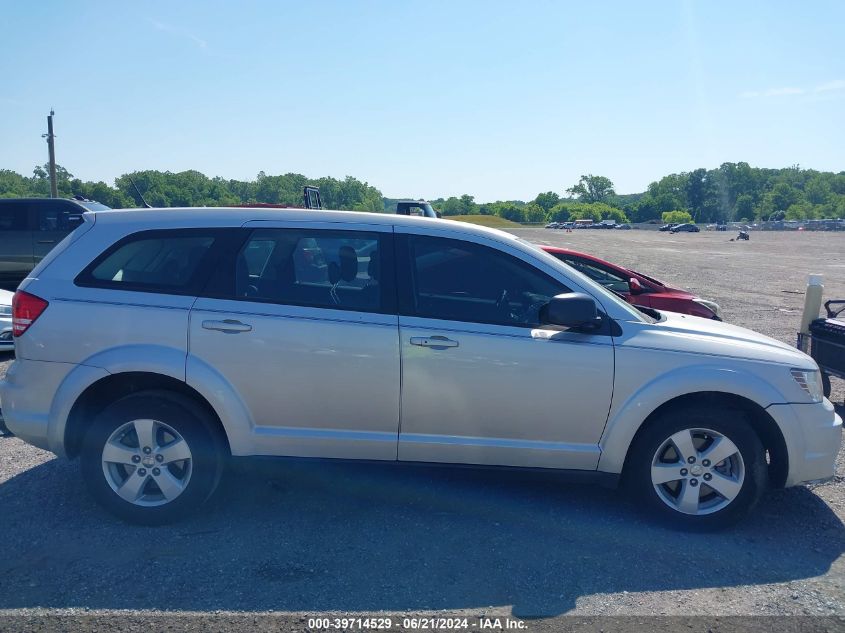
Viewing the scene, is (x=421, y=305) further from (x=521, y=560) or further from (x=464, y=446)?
(x=521, y=560)

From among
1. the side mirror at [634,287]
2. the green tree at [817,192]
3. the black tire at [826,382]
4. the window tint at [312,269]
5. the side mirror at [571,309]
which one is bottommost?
the black tire at [826,382]

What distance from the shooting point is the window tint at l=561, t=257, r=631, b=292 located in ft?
30.4

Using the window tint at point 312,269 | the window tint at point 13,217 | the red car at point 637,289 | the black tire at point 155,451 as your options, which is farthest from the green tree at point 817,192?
the black tire at point 155,451

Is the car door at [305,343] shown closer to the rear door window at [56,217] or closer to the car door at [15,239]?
the rear door window at [56,217]

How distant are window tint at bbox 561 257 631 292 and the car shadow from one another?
4604 mm

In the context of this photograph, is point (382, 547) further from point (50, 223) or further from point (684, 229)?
point (684, 229)

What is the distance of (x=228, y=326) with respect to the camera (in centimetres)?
414

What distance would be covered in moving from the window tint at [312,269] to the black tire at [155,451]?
0.77m

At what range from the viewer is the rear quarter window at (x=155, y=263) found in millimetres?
4270

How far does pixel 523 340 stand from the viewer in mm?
4141

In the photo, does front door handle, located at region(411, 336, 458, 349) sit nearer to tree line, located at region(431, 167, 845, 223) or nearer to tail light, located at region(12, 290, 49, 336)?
tail light, located at region(12, 290, 49, 336)

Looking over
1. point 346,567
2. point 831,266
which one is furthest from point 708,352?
point 831,266

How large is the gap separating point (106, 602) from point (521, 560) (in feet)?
6.90

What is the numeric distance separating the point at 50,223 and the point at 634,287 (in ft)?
33.8
